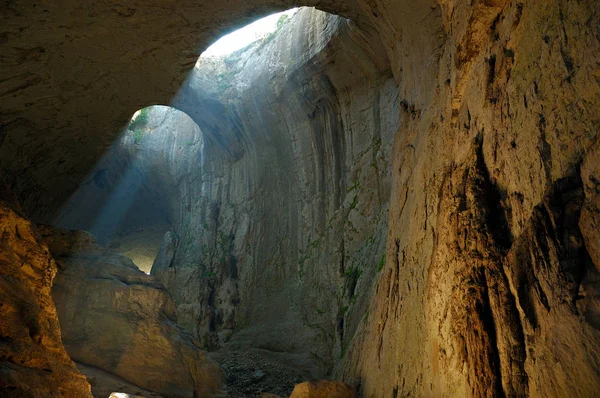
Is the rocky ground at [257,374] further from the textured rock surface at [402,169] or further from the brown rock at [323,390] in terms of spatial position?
the brown rock at [323,390]

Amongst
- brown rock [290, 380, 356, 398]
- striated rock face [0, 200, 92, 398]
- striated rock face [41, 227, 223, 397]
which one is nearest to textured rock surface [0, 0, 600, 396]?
brown rock [290, 380, 356, 398]

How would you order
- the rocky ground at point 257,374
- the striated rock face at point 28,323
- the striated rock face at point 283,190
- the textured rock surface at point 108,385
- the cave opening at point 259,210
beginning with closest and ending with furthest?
the striated rock face at point 28,323
the textured rock surface at point 108,385
the cave opening at point 259,210
the rocky ground at point 257,374
the striated rock face at point 283,190

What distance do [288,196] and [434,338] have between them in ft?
31.6

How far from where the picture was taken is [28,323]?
16.4 ft

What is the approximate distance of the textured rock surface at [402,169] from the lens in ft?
11.3

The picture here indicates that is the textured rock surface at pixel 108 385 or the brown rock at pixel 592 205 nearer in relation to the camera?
the brown rock at pixel 592 205

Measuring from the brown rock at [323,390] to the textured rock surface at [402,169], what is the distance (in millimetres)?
374

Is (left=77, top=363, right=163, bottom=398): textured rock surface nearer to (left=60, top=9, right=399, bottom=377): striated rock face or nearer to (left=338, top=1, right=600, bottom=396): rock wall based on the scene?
(left=338, top=1, right=600, bottom=396): rock wall

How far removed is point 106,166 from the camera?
1712 cm

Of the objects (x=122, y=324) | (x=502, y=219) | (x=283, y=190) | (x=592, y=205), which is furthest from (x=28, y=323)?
(x=283, y=190)

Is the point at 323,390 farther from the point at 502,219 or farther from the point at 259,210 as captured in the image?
the point at 259,210

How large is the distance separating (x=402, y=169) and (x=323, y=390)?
3585 millimetres

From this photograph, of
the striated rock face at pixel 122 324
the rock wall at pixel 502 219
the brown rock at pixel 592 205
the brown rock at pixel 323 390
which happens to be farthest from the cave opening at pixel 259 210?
the brown rock at pixel 592 205

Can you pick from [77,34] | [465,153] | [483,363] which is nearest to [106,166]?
[77,34]
